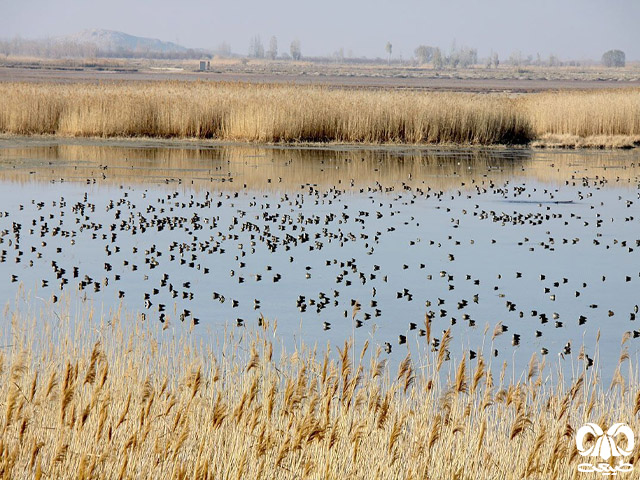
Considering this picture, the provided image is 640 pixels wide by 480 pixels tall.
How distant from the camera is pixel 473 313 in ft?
36.3

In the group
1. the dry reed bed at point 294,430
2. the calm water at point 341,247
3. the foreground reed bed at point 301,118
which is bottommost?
the calm water at point 341,247

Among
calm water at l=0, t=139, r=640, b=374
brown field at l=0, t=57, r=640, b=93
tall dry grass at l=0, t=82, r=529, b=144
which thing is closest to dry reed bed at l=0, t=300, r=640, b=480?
calm water at l=0, t=139, r=640, b=374

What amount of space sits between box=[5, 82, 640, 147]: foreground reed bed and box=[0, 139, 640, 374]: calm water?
5.63 metres

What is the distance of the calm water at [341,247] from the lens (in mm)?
10555

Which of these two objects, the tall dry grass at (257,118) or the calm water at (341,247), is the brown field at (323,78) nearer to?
the tall dry grass at (257,118)

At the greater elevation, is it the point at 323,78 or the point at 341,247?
the point at 323,78

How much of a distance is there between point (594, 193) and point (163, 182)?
1006cm

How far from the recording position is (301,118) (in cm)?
3297

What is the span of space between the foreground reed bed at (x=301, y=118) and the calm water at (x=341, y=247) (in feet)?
18.5

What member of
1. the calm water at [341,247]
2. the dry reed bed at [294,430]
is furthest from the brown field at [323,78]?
the dry reed bed at [294,430]

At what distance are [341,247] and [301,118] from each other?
18.4m

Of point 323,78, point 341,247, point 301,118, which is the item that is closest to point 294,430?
point 341,247

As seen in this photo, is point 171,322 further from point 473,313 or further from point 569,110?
point 569,110

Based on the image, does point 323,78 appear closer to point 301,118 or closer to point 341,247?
point 301,118
